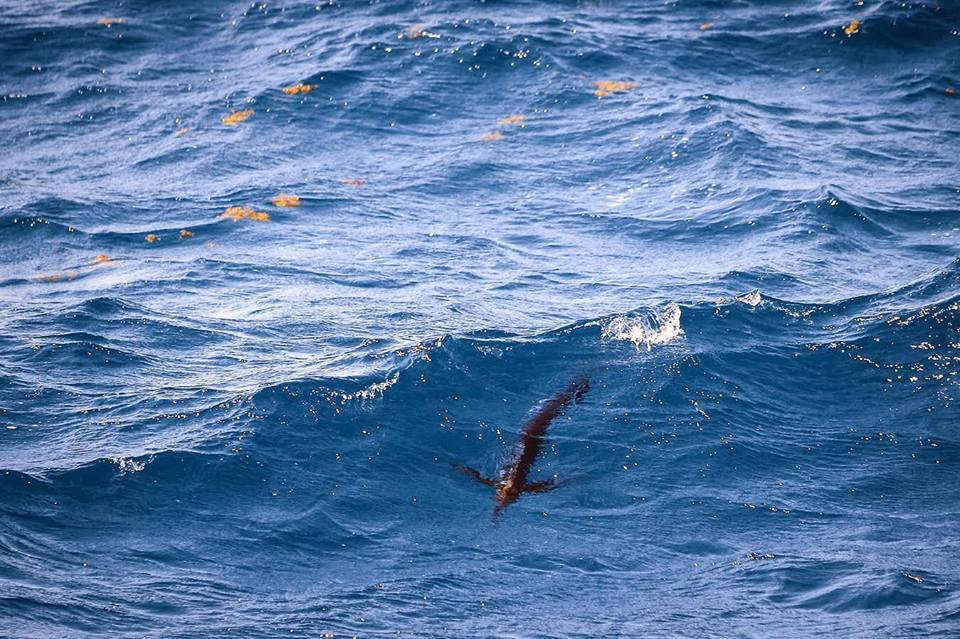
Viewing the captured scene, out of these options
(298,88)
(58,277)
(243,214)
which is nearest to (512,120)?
(298,88)

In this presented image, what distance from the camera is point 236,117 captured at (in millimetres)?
14867

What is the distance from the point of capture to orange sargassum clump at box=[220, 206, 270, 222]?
12.1m

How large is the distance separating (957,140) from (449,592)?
402 inches

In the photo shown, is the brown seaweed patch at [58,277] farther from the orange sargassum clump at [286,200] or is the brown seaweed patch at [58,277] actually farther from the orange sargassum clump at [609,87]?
the orange sargassum clump at [609,87]

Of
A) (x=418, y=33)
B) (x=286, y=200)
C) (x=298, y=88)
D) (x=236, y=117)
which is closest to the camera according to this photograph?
(x=286, y=200)

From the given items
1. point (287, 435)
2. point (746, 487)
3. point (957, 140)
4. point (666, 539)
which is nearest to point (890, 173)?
point (957, 140)

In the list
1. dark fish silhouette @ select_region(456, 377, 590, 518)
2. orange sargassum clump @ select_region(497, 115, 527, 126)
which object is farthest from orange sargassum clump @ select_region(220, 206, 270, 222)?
dark fish silhouette @ select_region(456, 377, 590, 518)

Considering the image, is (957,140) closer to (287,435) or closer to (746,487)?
(746,487)

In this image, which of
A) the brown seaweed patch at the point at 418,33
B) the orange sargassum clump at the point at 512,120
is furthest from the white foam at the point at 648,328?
the brown seaweed patch at the point at 418,33

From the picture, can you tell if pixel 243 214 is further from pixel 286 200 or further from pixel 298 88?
pixel 298 88

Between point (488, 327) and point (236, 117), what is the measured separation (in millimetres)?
7425

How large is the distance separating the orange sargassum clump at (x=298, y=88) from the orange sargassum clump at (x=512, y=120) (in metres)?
3.14

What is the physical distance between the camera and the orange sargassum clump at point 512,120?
1434 cm

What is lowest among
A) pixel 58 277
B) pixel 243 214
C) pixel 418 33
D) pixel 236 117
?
pixel 58 277
